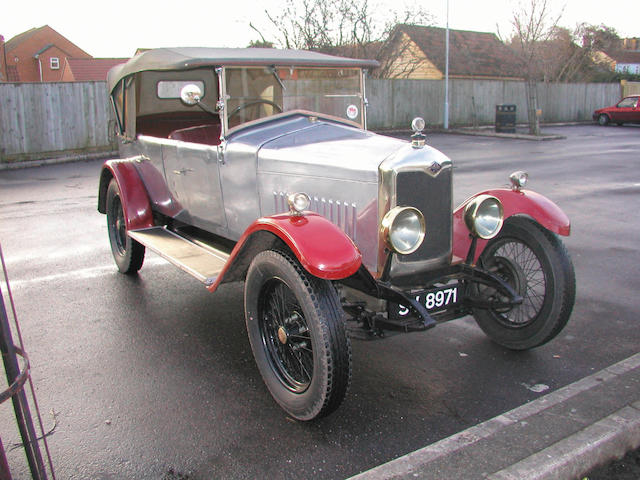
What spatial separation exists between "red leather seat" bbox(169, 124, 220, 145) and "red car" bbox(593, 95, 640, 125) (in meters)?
24.3

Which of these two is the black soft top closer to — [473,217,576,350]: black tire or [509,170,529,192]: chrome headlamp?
[509,170,529,192]: chrome headlamp

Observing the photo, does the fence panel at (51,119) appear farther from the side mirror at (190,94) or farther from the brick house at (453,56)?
the brick house at (453,56)

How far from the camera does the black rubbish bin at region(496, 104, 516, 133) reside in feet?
71.3

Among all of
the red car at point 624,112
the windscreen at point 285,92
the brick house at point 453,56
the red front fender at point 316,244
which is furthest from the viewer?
the brick house at point 453,56

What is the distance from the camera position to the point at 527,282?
3.66m

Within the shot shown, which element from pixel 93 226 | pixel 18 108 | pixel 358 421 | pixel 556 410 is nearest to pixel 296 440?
pixel 358 421

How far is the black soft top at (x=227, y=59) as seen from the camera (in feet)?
13.2

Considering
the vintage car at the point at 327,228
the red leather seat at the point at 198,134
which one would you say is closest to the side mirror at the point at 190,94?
the vintage car at the point at 327,228

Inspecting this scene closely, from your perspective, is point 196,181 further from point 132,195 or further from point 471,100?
point 471,100

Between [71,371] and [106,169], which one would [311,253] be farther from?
[106,169]

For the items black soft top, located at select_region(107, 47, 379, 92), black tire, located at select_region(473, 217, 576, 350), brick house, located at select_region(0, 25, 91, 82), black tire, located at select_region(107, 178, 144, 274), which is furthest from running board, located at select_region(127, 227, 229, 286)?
brick house, located at select_region(0, 25, 91, 82)

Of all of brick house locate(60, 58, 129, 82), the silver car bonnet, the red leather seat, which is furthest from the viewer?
brick house locate(60, 58, 129, 82)

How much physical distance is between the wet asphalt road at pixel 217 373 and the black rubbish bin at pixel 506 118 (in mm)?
16507

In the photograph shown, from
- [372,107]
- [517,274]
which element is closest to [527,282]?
[517,274]
